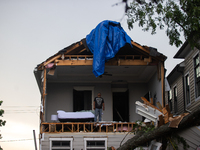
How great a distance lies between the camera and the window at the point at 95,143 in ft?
54.3

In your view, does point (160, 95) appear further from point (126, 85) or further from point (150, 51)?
point (126, 85)

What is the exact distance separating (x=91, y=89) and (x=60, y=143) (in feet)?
16.6

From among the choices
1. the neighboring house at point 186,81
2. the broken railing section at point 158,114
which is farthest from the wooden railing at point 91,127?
the neighboring house at point 186,81

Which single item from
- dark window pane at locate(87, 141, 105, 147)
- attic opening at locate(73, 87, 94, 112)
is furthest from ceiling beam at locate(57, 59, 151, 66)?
dark window pane at locate(87, 141, 105, 147)

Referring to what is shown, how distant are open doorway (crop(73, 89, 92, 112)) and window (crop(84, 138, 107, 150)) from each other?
4.27 metres

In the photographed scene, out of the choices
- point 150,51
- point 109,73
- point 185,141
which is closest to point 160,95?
point 150,51

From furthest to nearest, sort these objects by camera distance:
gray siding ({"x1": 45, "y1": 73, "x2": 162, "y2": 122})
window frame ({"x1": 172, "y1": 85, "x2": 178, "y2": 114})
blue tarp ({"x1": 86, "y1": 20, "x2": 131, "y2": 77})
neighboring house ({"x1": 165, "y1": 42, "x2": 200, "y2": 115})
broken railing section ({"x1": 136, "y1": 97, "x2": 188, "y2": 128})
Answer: window frame ({"x1": 172, "y1": 85, "x2": 178, "y2": 114}) → gray siding ({"x1": 45, "y1": 73, "x2": 162, "y2": 122}) → neighboring house ({"x1": 165, "y1": 42, "x2": 200, "y2": 115}) → blue tarp ({"x1": 86, "y1": 20, "x2": 131, "y2": 77}) → broken railing section ({"x1": 136, "y1": 97, "x2": 188, "y2": 128})

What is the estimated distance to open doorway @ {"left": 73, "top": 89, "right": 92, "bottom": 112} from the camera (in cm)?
2077

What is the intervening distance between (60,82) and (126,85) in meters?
3.94

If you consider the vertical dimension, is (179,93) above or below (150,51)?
below

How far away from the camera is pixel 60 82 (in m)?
20.7

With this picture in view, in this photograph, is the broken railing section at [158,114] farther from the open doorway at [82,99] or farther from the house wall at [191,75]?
the open doorway at [82,99]

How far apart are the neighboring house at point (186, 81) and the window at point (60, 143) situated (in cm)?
556

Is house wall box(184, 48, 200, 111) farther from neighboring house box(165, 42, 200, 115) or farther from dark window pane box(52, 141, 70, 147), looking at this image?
dark window pane box(52, 141, 70, 147)
